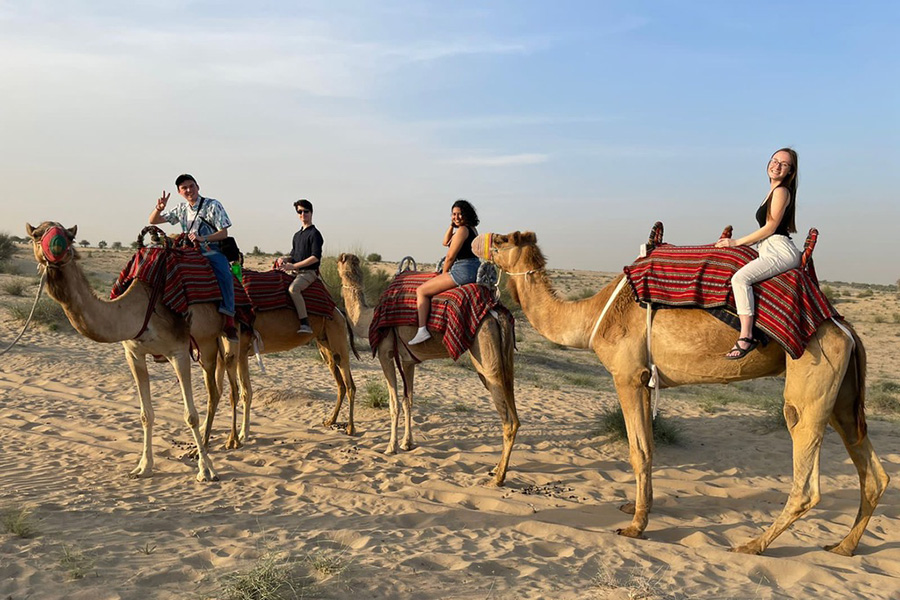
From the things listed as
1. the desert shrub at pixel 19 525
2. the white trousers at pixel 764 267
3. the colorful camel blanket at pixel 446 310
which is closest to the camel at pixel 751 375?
the white trousers at pixel 764 267

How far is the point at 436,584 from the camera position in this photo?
3.89 m

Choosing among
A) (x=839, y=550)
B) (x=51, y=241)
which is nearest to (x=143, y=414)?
(x=51, y=241)

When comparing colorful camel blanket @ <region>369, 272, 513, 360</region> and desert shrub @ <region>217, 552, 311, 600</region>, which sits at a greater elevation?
colorful camel blanket @ <region>369, 272, 513, 360</region>

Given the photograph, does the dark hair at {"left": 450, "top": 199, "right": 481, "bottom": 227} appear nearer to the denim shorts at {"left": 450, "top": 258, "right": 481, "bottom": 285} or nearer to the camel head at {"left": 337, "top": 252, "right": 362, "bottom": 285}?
the denim shorts at {"left": 450, "top": 258, "right": 481, "bottom": 285}

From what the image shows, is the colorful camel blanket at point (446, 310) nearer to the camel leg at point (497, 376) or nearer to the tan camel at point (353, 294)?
the camel leg at point (497, 376)

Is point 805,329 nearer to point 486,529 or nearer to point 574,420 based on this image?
point 486,529

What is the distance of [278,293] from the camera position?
818 cm

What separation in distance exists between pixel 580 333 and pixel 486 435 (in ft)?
10.9

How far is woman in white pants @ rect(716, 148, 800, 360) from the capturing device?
4832 mm

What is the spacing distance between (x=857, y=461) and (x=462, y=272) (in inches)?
158

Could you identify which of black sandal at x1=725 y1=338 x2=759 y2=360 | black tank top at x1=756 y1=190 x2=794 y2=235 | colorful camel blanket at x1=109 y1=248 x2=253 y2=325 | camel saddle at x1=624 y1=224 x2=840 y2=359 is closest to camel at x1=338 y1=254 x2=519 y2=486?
camel saddle at x1=624 y1=224 x2=840 y2=359

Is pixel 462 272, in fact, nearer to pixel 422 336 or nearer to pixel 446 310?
pixel 446 310

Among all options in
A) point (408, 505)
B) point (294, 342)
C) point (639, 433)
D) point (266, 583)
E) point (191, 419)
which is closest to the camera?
point (266, 583)

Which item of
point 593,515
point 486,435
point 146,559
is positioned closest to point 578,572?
point 593,515
